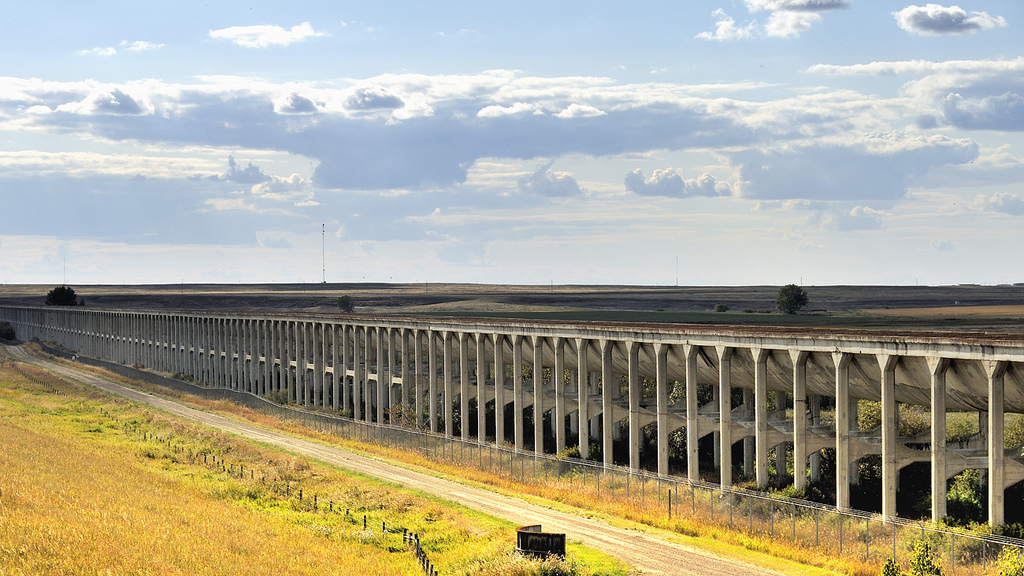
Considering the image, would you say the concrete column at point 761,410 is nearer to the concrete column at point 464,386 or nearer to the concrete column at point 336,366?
the concrete column at point 464,386

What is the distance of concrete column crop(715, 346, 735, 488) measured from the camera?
50.9 metres

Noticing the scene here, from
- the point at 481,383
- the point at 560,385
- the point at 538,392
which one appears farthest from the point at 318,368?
the point at 560,385

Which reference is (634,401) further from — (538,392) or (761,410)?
(538,392)

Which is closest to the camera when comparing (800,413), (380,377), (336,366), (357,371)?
(800,413)

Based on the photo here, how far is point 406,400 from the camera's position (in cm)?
8631

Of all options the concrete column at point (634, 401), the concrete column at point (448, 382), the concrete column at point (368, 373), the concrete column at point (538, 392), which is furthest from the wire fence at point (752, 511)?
the concrete column at point (368, 373)

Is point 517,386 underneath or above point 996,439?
underneath

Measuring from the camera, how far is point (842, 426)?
44.9 m

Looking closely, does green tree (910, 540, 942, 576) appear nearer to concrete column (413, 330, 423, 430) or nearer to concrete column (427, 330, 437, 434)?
concrete column (427, 330, 437, 434)

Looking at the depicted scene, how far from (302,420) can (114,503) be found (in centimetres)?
4705

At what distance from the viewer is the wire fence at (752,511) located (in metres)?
36.2

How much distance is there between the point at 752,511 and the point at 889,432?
6704mm

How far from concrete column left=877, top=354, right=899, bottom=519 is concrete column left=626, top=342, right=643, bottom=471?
17397mm

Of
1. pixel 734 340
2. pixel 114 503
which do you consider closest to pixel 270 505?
pixel 114 503
